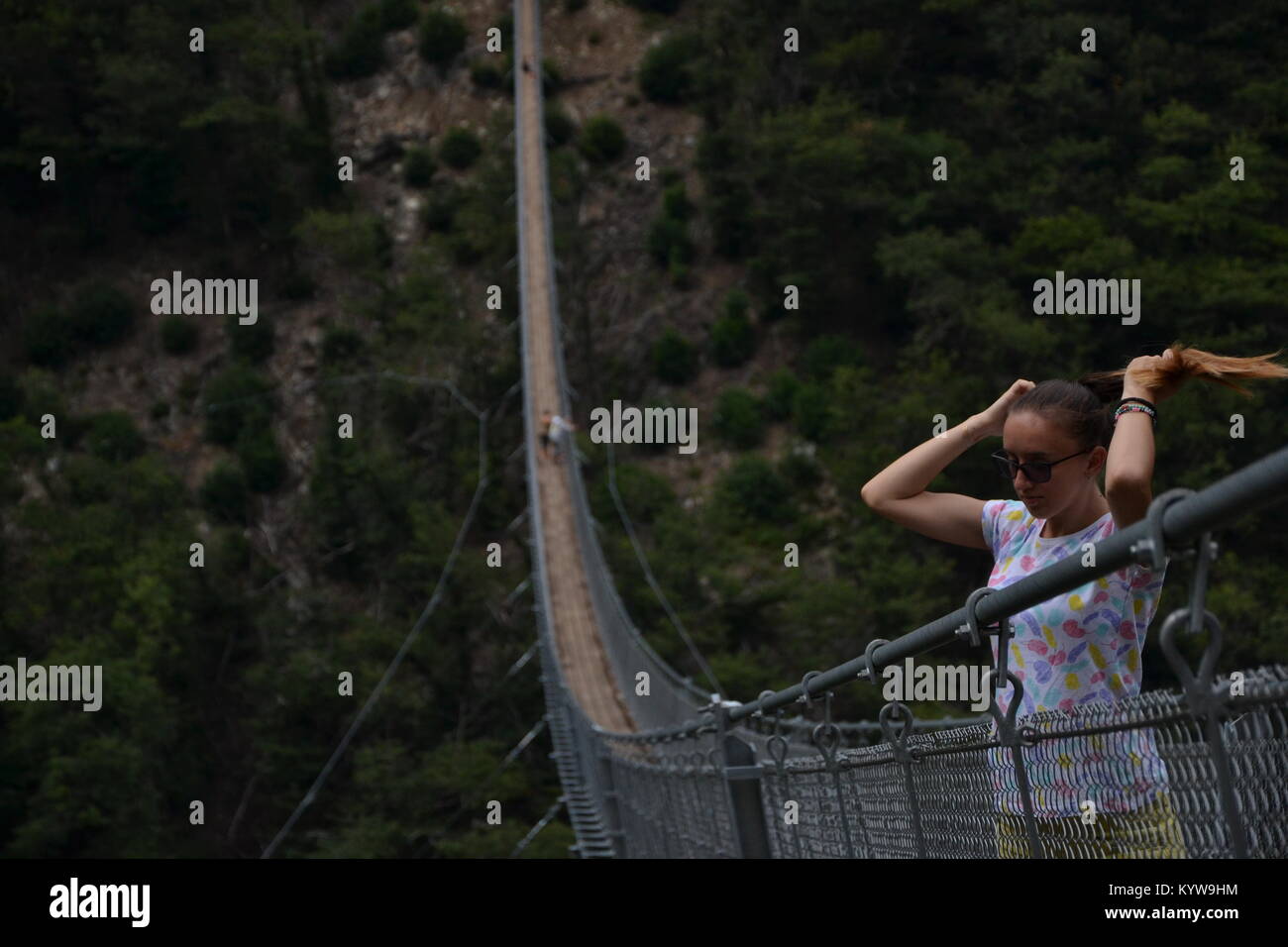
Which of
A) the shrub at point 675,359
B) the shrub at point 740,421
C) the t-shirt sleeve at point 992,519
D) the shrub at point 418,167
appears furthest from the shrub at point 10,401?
the t-shirt sleeve at point 992,519

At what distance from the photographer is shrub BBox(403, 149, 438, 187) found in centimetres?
3459

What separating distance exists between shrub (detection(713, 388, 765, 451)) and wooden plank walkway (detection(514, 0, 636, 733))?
3.28 m

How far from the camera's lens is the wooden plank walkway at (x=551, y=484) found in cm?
1295

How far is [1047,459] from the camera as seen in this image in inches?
80.0

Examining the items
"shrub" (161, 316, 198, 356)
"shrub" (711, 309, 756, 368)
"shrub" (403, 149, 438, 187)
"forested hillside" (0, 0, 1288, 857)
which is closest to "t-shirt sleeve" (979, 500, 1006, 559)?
"forested hillside" (0, 0, 1288, 857)

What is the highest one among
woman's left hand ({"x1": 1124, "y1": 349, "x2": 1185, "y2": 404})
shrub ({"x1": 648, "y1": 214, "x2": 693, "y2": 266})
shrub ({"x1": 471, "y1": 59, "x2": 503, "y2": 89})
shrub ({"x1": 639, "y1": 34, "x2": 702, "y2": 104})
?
shrub ({"x1": 471, "y1": 59, "x2": 503, "y2": 89})

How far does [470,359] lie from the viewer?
28141 mm

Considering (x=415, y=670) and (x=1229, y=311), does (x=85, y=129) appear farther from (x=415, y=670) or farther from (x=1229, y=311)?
(x=1229, y=311)

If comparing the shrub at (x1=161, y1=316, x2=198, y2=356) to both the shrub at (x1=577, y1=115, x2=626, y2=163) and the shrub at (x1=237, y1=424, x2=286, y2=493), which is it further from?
the shrub at (x1=577, y1=115, x2=626, y2=163)

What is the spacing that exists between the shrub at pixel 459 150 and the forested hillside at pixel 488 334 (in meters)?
0.13

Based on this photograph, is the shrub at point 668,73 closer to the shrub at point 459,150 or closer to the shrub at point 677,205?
the shrub at point 677,205

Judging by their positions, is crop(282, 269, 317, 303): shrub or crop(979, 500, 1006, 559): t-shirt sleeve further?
crop(282, 269, 317, 303): shrub

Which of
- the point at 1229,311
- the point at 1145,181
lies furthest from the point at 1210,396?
the point at 1145,181

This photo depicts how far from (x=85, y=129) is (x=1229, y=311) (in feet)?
80.3
